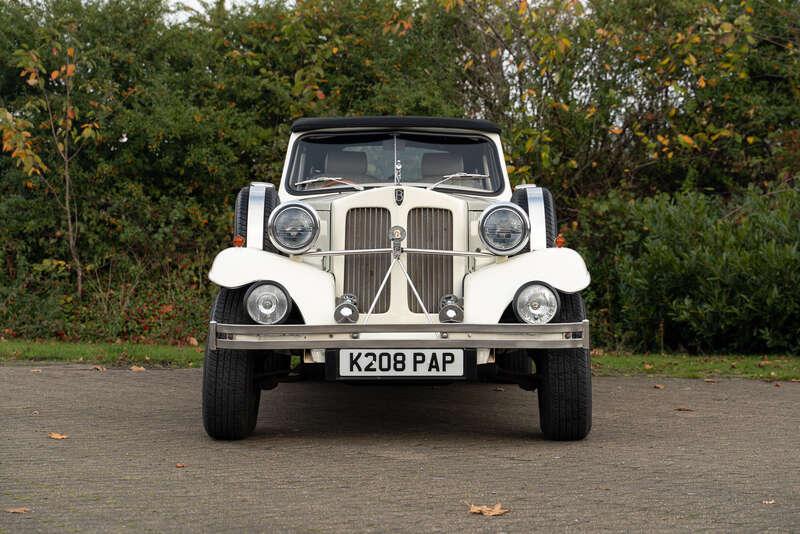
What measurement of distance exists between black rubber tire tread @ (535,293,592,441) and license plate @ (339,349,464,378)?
21.7 inches

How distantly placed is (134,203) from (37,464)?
9.73 m

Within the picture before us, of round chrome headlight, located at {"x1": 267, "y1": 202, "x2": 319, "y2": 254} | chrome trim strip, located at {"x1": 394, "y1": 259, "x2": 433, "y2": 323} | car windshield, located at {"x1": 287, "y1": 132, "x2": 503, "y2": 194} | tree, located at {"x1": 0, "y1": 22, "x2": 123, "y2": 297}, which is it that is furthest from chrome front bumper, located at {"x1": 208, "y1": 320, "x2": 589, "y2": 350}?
tree, located at {"x1": 0, "y1": 22, "x2": 123, "y2": 297}

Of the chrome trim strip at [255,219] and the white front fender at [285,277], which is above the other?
the chrome trim strip at [255,219]

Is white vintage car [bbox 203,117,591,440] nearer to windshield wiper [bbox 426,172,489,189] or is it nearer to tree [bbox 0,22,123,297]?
windshield wiper [bbox 426,172,489,189]

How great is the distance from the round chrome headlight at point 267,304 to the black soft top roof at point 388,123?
1.86m

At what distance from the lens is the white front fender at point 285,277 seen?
5.79m

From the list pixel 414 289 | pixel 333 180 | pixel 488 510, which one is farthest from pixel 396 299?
pixel 488 510

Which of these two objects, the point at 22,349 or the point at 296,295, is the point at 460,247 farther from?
the point at 22,349

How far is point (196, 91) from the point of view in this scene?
15.2 metres

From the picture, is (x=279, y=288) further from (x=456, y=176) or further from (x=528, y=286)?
(x=456, y=176)

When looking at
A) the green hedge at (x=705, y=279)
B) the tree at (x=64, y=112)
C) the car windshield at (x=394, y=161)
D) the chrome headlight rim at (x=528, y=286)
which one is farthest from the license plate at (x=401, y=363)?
the tree at (x=64, y=112)

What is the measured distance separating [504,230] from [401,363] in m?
1.06

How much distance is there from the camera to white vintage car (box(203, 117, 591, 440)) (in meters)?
5.57

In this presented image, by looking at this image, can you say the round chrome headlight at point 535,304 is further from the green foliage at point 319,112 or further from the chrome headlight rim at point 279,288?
the green foliage at point 319,112
